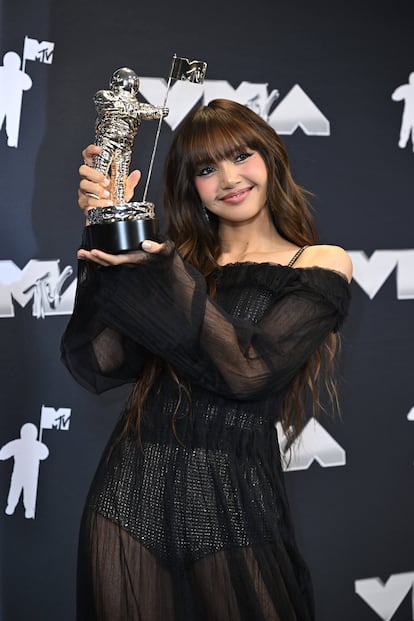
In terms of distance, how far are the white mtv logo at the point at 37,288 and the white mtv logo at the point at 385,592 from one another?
4.21 ft

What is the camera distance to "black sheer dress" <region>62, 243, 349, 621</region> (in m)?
1.49

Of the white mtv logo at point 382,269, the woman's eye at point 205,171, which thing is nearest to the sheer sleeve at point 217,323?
the woman's eye at point 205,171

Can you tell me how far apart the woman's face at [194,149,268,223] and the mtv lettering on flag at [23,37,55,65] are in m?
0.80

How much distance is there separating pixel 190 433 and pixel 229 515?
17cm

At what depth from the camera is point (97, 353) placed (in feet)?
5.39

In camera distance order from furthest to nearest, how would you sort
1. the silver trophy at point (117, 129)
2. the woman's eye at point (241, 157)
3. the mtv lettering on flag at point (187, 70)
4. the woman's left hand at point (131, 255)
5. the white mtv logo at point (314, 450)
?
the white mtv logo at point (314, 450) → the woman's eye at point (241, 157) → the mtv lettering on flag at point (187, 70) → the silver trophy at point (117, 129) → the woman's left hand at point (131, 255)

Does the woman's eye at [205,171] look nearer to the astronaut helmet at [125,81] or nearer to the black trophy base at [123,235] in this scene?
the astronaut helmet at [125,81]

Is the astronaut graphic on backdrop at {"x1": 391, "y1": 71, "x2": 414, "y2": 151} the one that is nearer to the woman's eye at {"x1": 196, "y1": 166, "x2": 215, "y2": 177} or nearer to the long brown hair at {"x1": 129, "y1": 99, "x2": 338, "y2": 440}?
the long brown hair at {"x1": 129, "y1": 99, "x2": 338, "y2": 440}

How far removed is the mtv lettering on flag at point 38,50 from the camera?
2.26m

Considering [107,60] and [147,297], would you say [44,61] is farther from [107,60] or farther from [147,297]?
[147,297]

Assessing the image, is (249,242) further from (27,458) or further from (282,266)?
(27,458)

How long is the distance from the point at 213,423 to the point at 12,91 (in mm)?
1186

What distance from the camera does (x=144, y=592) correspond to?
1.53 metres

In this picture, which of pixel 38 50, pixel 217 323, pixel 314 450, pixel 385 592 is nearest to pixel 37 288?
pixel 38 50
